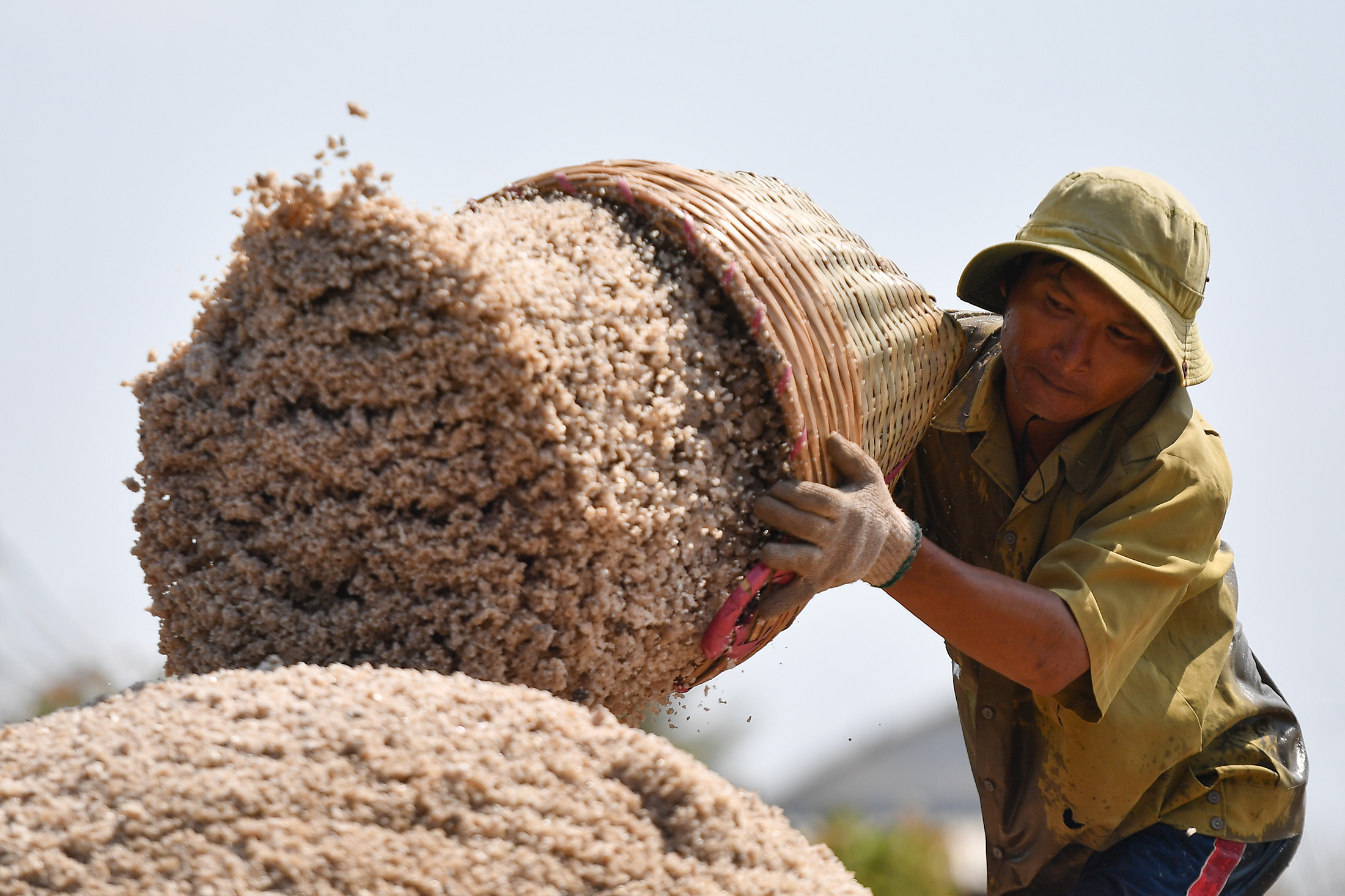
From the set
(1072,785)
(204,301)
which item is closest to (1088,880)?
(1072,785)

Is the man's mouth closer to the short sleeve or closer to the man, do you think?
the man

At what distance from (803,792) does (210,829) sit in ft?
33.0

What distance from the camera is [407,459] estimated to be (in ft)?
4.35

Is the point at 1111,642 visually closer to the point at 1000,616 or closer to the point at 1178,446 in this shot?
the point at 1000,616

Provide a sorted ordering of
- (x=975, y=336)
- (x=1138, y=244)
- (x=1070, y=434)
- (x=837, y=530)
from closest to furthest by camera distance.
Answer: (x=837, y=530) < (x=1138, y=244) < (x=1070, y=434) < (x=975, y=336)

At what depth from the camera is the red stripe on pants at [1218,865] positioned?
215cm

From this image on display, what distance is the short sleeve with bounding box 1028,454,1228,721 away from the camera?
5.75ft

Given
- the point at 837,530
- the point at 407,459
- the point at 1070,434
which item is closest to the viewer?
the point at 407,459

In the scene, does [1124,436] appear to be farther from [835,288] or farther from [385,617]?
[385,617]

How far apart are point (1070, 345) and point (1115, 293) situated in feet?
0.42

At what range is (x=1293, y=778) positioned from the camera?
222cm

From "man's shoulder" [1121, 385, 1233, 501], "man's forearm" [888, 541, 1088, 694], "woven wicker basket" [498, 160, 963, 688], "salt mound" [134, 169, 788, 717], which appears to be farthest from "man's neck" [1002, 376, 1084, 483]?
"salt mound" [134, 169, 788, 717]

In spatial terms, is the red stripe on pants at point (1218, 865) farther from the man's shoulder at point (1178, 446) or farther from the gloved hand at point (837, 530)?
the gloved hand at point (837, 530)

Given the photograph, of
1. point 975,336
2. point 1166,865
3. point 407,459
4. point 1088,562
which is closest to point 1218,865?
point 1166,865
